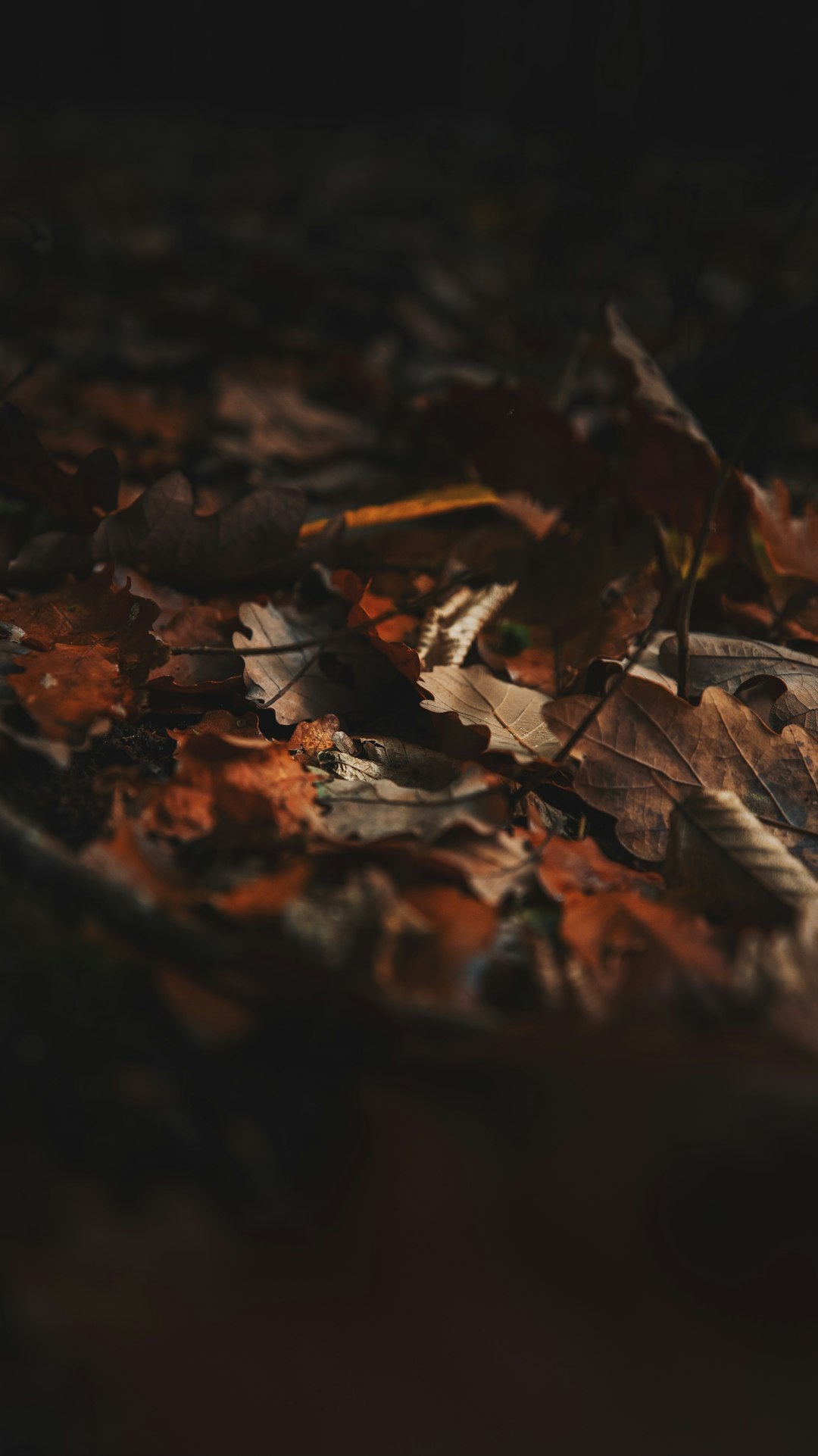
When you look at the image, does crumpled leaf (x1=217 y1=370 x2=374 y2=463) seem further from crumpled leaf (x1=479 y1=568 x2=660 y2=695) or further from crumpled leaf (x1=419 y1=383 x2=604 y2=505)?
crumpled leaf (x1=479 y1=568 x2=660 y2=695)

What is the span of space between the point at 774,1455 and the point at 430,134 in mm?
7301

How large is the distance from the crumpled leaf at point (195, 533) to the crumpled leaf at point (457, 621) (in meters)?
0.25

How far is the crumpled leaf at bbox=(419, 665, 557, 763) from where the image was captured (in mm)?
1050

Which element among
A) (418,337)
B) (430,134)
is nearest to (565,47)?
(430,134)

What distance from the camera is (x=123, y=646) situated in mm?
1084

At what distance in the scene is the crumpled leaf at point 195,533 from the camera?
4.20 ft

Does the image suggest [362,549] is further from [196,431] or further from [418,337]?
[418,337]

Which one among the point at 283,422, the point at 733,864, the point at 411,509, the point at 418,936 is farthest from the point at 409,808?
the point at 283,422

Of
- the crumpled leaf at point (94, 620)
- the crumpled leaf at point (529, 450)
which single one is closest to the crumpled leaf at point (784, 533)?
the crumpled leaf at point (529, 450)

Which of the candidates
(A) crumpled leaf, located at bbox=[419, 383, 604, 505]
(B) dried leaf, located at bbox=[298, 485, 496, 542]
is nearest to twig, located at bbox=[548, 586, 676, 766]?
(B) dried leaf, located at bbox=[298, 485, 496, 542]

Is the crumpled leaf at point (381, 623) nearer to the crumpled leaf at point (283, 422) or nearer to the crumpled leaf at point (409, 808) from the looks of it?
the crumpled leaf at point (409, 808)

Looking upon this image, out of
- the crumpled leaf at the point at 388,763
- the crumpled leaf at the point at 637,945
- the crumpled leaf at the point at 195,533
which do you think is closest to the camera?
the crumpled leaf at the point at 637,945

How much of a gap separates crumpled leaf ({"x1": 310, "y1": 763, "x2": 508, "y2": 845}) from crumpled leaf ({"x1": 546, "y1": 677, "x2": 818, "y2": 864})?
0.42 feet

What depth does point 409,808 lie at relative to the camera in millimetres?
914
